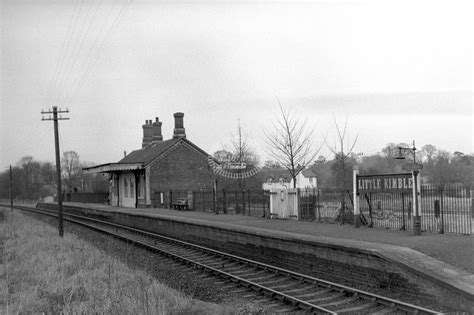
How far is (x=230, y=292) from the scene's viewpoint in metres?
A: 10.8

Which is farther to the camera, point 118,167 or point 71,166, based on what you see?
point 71,166

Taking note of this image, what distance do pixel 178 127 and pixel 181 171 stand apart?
12.2 ft

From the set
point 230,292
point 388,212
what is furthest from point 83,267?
point 388,212

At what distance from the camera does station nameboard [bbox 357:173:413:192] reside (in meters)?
15.6

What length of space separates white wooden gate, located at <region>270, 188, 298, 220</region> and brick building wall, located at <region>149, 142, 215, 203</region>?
57.0ft

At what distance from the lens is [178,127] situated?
135ft

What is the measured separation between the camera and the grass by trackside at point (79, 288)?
8.00 metres

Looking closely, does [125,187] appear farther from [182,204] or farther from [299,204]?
[299,204]

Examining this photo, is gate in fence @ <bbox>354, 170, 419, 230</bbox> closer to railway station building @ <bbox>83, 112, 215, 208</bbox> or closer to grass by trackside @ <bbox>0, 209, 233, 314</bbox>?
grass by trackside @ <bbox>0, 209, 233, 314</bbox>

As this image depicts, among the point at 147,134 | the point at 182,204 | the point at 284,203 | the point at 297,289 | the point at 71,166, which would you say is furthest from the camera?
the point at 71,166

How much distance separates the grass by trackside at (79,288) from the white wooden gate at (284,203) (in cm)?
941

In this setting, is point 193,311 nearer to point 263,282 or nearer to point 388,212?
point 263,282

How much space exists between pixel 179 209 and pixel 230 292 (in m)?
24.3

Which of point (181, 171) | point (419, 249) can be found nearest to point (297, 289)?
point (419, 249)
